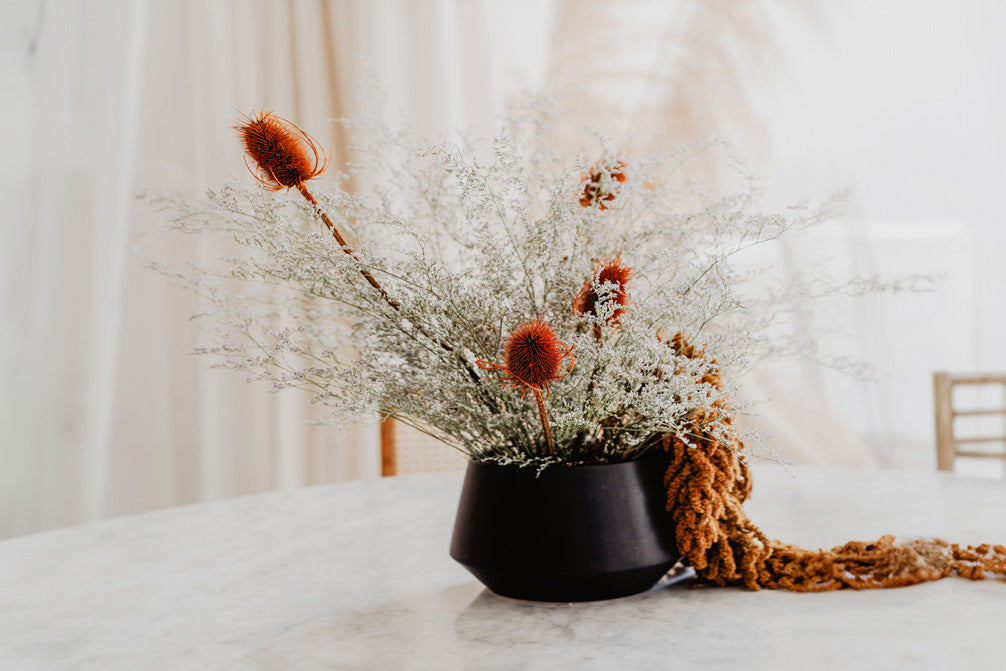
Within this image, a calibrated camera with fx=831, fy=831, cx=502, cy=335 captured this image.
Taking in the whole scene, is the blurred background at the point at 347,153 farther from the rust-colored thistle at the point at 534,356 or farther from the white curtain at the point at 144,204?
the rust-colored thistle at the point at 534,356

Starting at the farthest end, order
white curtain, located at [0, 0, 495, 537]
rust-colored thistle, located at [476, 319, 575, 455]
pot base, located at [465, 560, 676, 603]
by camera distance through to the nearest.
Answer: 1. white curtain, located at [0, 0, 495, 537]
2. pot base, located at [465, 560, 676, 603]
3. rust-colored thistle, located at [476, 319, 575, 455]

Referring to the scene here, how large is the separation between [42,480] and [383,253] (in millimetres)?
1466

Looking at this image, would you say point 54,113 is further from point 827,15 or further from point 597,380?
point 827,15

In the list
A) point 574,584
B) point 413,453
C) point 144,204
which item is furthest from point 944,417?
point 144,204

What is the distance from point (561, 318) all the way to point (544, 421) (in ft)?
0.30

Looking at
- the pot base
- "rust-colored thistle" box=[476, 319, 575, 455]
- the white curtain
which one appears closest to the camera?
"rust-colored thistle" box=[476, 319, 575, 455]

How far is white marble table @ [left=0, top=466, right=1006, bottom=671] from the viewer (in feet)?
1.83

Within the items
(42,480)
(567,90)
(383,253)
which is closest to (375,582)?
(383,253)

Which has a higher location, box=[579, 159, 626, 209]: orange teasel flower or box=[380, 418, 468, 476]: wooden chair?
box=[579, 159, 626, 209]: orange teasel flower

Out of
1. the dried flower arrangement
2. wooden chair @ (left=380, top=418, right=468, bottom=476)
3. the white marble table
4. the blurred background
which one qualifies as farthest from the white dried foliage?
wooden chair @ (left=380, top=418, right=468, bottom=476)

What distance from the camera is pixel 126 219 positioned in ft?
6.21

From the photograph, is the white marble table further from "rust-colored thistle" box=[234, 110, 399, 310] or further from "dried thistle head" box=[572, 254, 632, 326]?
"rust-colored thistle" box=[234, 110, 399, 310]

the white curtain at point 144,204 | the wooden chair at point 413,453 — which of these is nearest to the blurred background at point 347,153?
the white curtain at point 144,204

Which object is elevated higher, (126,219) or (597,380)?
(126,219)
